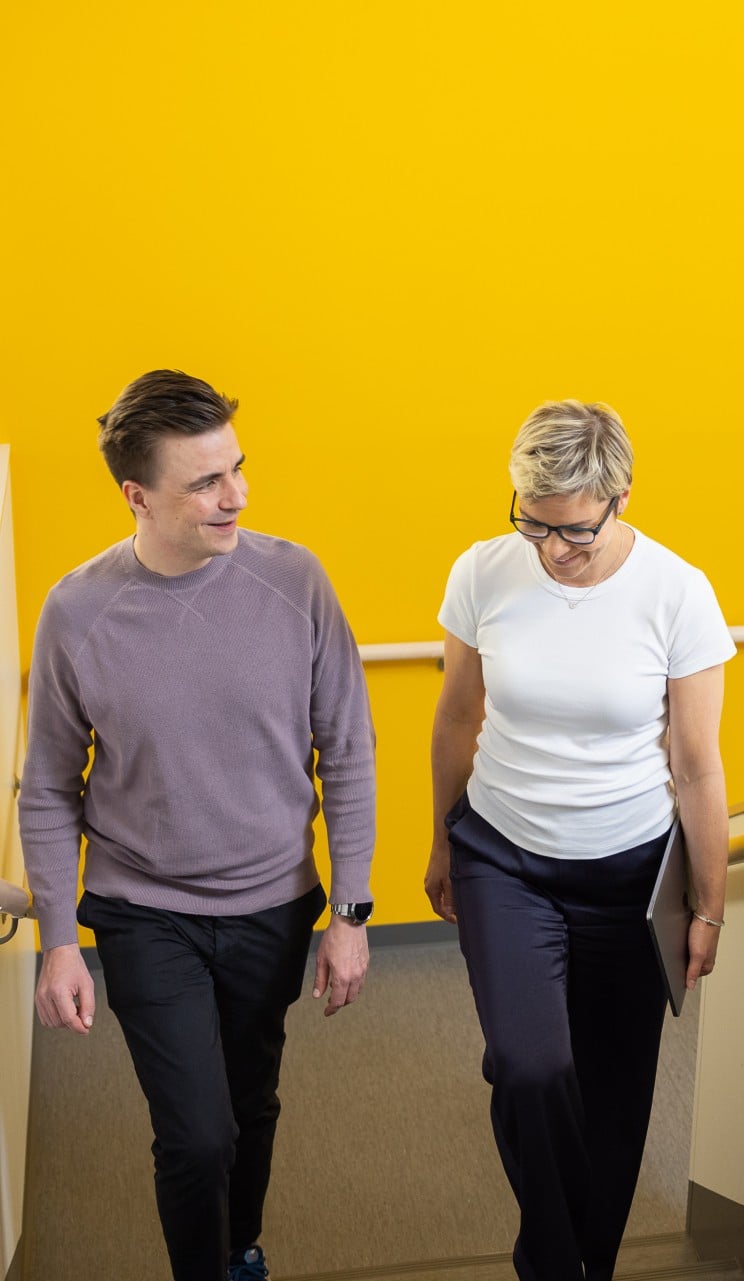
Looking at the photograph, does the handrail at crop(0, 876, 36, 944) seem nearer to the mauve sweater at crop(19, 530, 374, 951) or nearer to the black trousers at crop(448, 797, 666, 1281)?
the mauve sweater at crop(19, 530, 374, 951)

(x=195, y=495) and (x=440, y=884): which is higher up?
(x=195, y=495)

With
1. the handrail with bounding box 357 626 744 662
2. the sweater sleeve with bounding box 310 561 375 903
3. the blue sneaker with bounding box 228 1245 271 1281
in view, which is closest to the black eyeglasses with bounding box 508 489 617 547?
the sweater sleeve with bounding box 310 561 375 903

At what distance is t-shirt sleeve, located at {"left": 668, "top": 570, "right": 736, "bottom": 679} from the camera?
221 centimetres

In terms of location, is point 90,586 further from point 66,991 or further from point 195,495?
point 66,991

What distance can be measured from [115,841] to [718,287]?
2.48 metres


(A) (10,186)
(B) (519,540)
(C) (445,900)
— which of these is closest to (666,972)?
(C) (445,900)

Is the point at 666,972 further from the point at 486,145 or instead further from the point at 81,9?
the point at 81,9

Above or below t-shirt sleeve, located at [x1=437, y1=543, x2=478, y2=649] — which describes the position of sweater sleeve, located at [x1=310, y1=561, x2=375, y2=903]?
below

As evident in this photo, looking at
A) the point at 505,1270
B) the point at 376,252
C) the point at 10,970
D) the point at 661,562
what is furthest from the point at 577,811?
the point at 376,252

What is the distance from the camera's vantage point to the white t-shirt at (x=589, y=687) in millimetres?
2215

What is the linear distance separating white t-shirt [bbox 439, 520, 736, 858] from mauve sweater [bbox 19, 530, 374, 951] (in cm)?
28

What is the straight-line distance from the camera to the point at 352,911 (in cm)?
229

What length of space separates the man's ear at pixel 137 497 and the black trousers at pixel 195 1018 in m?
0.65

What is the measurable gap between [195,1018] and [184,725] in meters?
0.48
